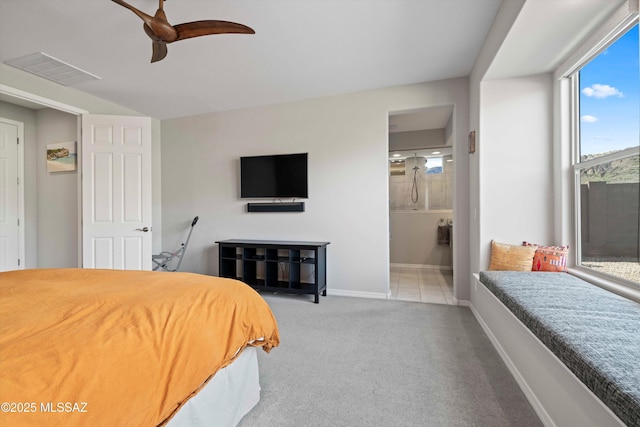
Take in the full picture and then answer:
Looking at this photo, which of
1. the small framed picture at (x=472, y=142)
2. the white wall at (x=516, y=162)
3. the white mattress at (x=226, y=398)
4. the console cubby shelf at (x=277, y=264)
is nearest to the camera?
the white mattress at (x=226, y=398)

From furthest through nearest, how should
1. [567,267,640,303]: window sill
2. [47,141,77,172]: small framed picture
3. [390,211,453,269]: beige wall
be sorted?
[390,211,453,269]: beige wall
[47,141,77,172]: small framed picture
[567,267,640,303]: window sill

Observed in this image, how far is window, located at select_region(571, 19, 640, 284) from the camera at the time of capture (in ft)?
5.89

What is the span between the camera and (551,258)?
7.58 ft

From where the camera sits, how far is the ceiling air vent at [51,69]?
274 cm

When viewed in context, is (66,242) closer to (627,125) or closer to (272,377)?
(272,377)

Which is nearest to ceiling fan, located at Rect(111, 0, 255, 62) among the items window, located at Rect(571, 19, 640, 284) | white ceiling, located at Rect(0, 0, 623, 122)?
white ceiling, located at Rect(0, 0, 623, 122)

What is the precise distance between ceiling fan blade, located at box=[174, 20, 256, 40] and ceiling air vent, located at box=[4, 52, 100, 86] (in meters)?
1.92

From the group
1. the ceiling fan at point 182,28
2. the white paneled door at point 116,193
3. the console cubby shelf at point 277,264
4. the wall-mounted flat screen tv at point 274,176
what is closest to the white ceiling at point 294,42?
the ceiling fan at point 182,28

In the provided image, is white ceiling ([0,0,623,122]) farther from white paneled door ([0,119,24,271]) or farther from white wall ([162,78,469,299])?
white paneled door ([0,119,24,271])

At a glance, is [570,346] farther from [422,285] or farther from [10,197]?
[10,197]

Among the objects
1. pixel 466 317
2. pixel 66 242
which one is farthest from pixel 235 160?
pixel 466 317

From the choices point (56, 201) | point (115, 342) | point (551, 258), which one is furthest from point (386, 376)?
point (56, 201)

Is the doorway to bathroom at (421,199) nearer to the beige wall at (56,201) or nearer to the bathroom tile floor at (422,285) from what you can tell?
the bathroom tile floor at (422,285)

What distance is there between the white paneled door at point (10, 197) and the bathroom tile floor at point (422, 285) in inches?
204
